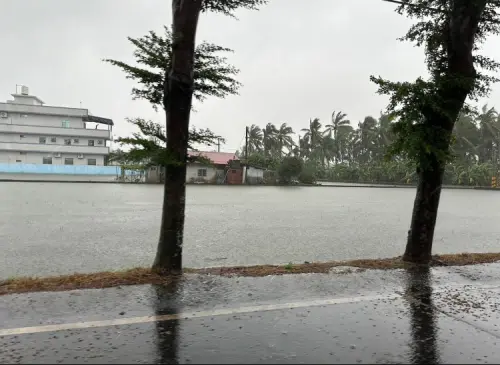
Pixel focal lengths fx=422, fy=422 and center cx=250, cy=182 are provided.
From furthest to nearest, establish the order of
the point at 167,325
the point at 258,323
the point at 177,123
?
the point at 177,123 < the point at 258,323 < the point at 167,325

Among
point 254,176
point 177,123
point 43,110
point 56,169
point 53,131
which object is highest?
point 43,110

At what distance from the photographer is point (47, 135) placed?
56781mm

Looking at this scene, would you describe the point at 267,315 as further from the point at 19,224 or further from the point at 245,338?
the point at 19,224

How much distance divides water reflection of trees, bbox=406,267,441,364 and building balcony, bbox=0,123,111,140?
55.9m

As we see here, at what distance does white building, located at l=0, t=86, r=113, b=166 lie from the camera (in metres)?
55.5

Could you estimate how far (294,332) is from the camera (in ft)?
11.9

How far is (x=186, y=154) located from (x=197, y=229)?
26.4 ft

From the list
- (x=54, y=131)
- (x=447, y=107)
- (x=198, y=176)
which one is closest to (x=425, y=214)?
(x=447, y=107)

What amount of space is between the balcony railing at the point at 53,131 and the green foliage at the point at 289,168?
23676 millimetres

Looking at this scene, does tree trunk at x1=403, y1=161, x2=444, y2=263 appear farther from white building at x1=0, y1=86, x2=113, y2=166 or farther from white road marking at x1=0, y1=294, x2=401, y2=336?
white building at x1=0, y1=86, x2=113, y2=166

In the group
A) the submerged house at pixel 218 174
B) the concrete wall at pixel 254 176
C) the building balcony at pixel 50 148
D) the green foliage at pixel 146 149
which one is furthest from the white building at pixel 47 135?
the green foliage at pixel 146 149

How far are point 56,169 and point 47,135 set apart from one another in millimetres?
7973

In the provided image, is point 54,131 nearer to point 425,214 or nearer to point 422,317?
point 425,214

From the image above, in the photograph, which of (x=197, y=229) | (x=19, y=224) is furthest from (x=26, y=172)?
(x=197, y=229)
